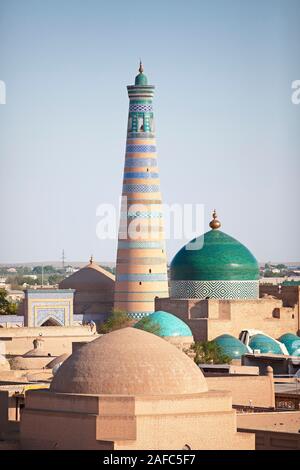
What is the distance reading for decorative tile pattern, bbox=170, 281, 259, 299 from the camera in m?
43.2

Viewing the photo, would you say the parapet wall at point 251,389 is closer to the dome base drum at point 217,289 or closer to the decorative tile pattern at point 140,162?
the dome base drum at point 217,289

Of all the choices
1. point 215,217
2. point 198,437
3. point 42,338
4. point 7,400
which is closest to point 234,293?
point 215,217

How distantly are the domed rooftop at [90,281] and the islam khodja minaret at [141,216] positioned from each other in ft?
10.2

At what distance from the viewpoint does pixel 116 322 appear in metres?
44.2

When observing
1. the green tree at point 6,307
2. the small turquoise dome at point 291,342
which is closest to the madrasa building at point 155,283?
the small turquoise dome at point 291,342

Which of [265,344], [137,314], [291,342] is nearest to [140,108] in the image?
[137,314]

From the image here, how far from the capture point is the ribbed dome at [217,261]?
43.1 metres

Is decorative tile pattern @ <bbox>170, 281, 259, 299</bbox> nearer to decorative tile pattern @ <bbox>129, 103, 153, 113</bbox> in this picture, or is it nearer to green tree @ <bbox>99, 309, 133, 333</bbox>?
green tree @ <bbox>99, 309, 133, 333</bbox>

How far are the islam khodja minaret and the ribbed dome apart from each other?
1.76 meters

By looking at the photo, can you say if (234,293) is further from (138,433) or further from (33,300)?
(138,433)

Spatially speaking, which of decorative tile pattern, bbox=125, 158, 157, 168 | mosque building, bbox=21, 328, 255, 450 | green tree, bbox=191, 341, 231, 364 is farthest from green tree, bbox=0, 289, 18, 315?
mosque building, bbox=21, 328, 255, 450

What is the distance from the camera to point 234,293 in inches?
1704

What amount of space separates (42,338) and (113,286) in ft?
26.7

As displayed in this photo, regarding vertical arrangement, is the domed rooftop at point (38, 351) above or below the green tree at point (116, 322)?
below
